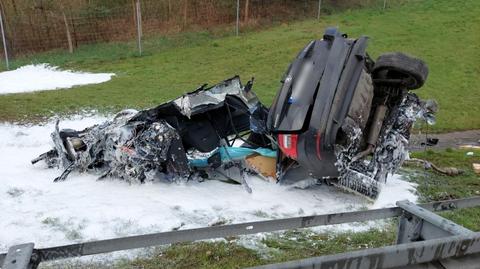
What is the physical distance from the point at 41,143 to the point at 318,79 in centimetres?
394

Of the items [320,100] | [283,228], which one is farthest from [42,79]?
[283,228]

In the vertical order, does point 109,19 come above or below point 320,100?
below

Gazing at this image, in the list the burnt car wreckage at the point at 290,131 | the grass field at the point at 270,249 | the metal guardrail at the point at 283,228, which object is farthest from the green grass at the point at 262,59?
the metal guardrail at the point at 283,228

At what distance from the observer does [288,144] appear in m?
4.36

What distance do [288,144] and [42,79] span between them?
921cm

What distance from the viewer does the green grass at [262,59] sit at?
887 centimetres

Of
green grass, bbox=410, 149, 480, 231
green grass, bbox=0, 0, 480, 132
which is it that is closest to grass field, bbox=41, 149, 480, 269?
green grass, bbox=410, 149, 480, 231

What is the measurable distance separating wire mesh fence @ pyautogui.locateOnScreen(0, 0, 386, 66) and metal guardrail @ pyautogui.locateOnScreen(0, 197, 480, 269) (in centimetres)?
1399

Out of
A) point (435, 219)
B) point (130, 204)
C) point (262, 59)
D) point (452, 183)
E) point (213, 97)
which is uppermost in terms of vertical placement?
point (435, 219)

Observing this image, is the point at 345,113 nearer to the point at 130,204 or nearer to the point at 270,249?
the point at 270,249

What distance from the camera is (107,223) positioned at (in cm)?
390

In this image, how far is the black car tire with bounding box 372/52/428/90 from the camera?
187 inches

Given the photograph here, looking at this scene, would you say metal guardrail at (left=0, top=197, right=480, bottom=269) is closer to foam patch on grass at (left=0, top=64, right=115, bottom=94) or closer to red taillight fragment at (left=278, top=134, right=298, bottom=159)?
red taillight fragment at (left=278, top=134, right=298, bottom=159)

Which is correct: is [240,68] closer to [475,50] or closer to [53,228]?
[475,50]
